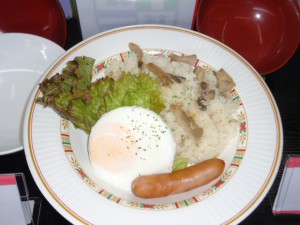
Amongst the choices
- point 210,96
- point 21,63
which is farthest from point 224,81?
point 21,63

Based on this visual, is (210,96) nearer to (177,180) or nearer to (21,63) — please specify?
(177,180)

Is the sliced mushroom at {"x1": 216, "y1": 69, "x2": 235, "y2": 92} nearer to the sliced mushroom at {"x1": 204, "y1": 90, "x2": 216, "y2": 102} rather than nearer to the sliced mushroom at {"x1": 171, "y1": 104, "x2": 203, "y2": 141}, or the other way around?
A: the sliced mushroom at {"x1": 204, "y1": 90, "x2": 216, "y2": 102}

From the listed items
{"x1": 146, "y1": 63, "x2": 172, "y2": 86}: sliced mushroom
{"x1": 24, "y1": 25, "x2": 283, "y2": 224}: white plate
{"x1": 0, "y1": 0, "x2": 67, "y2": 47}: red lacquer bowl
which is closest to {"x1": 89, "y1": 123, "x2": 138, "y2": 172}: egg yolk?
{"x1": 24, "y1": 25, "x2": 283, "y2": 224}: white plate

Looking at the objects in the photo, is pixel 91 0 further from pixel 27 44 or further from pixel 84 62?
pixel 27 44

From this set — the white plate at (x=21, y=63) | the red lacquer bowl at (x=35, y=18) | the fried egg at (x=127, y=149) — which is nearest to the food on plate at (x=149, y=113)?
the fried egg at (x=127, y=149)

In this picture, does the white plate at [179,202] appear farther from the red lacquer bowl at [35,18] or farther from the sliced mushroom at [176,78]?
the red lacquer bowl at [35,18]

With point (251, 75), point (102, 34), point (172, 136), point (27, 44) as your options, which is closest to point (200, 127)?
point (172, 136)

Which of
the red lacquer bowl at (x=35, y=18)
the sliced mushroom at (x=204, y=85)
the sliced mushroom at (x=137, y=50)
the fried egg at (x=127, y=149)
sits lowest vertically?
the fried egg at (x=127, y=149)
